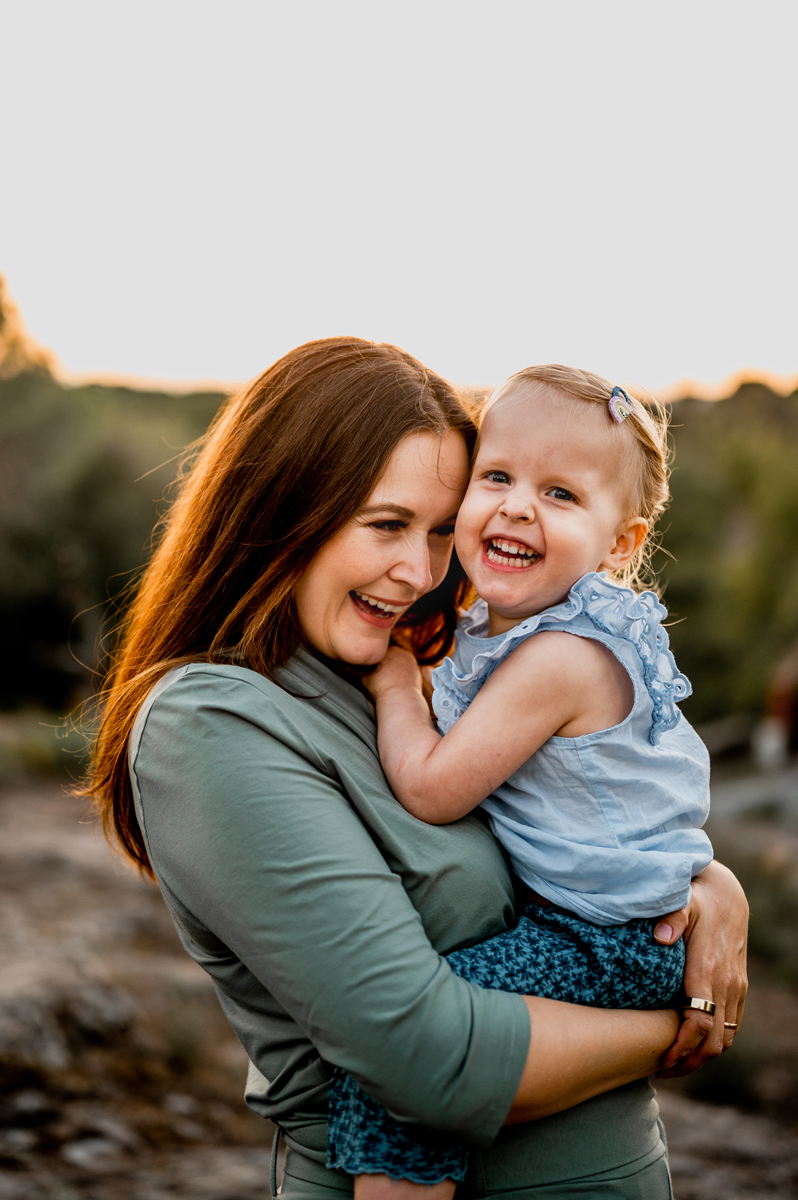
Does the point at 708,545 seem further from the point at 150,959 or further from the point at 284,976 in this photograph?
the point at 284,976

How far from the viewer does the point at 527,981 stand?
150 cm

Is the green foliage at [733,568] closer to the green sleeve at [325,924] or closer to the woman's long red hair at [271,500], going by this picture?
the woman's long red hair at [271,500]

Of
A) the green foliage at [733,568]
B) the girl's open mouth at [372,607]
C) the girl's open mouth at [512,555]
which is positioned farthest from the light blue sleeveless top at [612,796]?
the green foliage at [733,568]

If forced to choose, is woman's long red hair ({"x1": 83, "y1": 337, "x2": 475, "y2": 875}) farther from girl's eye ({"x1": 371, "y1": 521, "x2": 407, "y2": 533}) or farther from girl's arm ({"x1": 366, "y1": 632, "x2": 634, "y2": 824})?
girl's arm ({"x1": 366, "y1": 632, "x2": 634, "y2": 824})

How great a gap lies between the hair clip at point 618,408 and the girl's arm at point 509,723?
0.48m

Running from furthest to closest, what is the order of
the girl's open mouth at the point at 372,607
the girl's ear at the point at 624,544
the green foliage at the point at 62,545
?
the green foliage at the point at 62,545 < the girl's ear at the point at 624,544 < the girl's open mouth at the point at 372,607

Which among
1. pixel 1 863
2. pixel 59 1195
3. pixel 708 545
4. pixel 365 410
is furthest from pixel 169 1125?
pixel 708 545

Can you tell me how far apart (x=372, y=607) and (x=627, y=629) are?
0.50 metres

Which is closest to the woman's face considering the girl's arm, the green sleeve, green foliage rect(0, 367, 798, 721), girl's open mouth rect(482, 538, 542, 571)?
girl's open mouth rect(482, 538, 542, 571)

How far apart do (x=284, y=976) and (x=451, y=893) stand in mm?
339

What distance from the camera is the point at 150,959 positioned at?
231 inches

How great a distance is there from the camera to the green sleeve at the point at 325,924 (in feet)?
4.17

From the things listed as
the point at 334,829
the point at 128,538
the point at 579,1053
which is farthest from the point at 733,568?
the point at 334,829

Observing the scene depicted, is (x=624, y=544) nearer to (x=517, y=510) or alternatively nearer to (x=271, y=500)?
(x=517, y=510)
